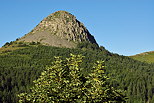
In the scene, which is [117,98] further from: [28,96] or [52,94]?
[28,96]

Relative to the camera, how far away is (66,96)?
116 feet

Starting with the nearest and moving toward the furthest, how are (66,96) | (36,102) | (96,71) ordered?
(66,96) < (36,102) < (96,71)

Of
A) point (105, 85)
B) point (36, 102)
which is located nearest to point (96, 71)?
point (105, 85)

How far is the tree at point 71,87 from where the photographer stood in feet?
120

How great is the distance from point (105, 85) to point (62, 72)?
6190 mm

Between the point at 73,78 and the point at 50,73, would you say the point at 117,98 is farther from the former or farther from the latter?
the point at 50,73

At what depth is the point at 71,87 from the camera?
3794 cm

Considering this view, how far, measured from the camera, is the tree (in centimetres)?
→ 3658

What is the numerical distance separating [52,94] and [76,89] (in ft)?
10.4

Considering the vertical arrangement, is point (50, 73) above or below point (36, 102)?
above

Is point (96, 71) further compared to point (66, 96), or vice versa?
point (96, 71)

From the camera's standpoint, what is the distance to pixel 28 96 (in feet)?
129

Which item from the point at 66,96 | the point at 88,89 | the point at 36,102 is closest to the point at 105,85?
the point at 88,89

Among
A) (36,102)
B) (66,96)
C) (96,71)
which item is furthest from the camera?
(96,71)
